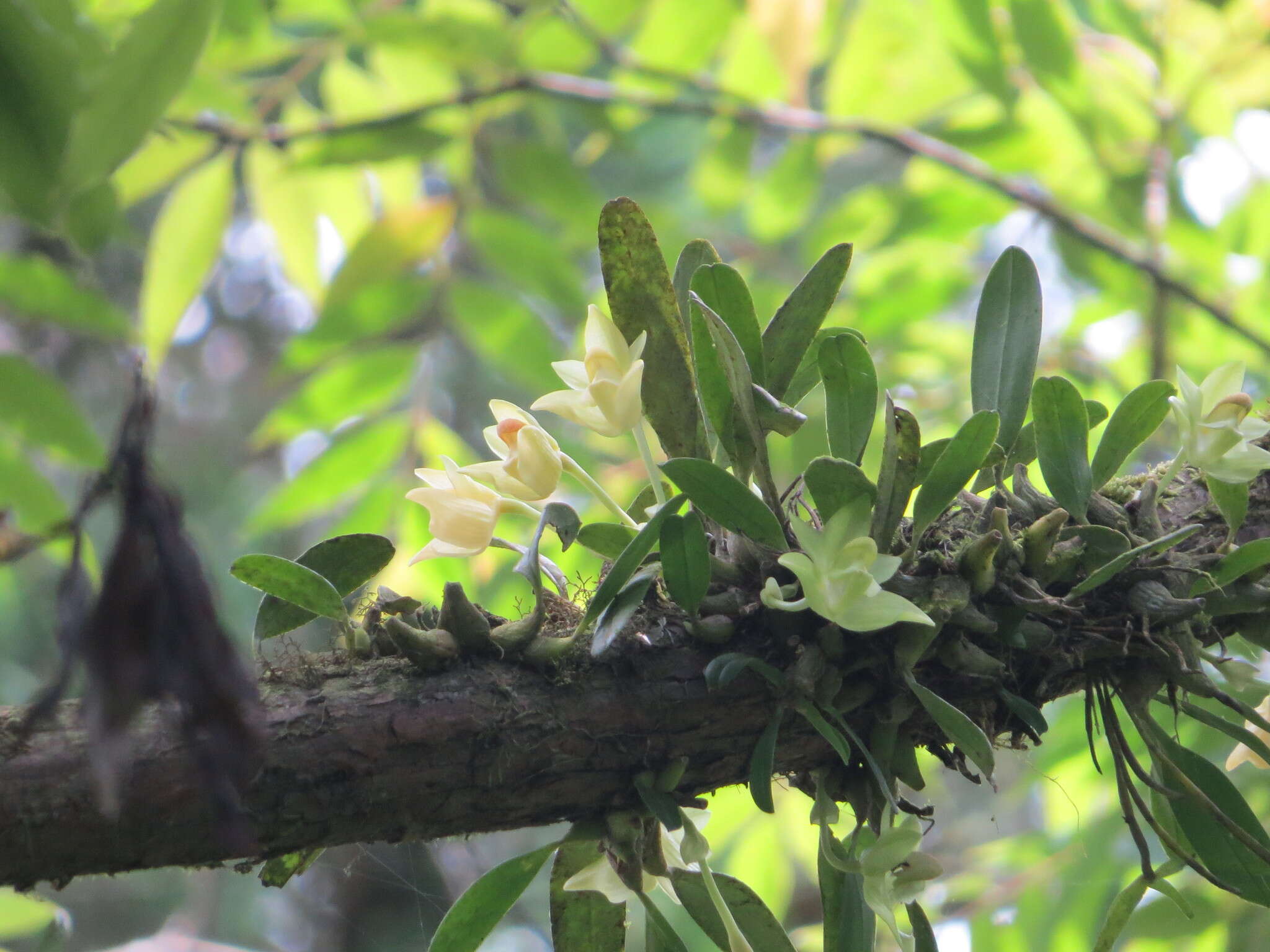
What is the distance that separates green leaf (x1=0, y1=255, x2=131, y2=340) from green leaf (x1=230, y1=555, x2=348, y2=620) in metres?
0.66

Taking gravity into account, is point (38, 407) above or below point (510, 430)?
below

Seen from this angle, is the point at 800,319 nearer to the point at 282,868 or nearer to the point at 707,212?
the point at 282,868

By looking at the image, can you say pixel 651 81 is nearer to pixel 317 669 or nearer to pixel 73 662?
pixel 317 669

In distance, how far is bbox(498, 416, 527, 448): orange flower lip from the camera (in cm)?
56

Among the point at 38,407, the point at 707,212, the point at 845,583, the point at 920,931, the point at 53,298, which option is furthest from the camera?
the point at 707,212

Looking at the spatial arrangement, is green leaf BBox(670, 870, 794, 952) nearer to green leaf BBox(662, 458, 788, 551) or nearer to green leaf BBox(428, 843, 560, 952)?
green leaf BBox(428, 843, 560, 952)

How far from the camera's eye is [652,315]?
1.80 ft

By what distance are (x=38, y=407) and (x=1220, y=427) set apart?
984 millimetres

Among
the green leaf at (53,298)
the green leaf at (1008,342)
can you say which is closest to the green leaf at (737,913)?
the green leaf at (1008,342)

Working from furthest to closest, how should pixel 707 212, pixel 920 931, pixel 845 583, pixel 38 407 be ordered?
pixel 707 212, pixel 38 407, pixel 920 931, pixel 845 583

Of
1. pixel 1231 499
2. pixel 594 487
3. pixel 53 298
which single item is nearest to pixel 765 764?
pixel 594 487

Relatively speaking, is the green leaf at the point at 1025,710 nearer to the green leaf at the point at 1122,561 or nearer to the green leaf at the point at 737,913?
the green leaf at the point at 1122,561

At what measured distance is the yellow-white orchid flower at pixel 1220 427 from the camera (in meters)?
0.53

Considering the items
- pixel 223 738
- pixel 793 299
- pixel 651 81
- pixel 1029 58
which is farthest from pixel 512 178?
pixel 223 738
